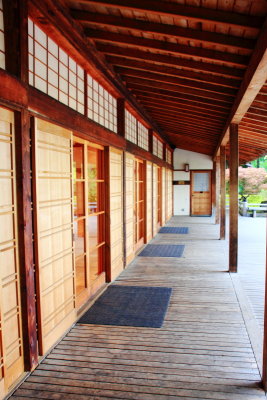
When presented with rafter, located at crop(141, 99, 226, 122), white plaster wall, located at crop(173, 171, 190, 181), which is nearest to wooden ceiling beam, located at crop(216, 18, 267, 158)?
rafter, located at crop(141, 99, 226, 122)

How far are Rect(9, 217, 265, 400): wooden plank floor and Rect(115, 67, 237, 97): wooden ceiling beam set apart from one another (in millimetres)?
2668

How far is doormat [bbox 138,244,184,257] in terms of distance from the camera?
6637 mm

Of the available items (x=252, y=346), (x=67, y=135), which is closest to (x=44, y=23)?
(x=67, y=135)

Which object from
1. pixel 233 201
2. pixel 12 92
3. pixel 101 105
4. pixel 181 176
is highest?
pixel 101 105

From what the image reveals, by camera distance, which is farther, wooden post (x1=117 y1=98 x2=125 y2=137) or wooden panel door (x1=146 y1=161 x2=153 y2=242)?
wooden panel door (x1=146 y1=161 x2=153 y2=242)

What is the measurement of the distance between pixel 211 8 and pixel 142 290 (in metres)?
3.34

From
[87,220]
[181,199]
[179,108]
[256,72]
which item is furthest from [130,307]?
[181,199]

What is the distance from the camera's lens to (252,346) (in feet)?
9.51

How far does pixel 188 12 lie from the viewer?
2.57 metres

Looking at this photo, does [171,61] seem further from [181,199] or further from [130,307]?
[181,199]

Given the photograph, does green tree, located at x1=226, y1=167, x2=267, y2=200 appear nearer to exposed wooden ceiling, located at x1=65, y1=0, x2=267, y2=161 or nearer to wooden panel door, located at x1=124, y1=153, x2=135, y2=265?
wooden panel door, located at x1=124, y1=153, x2=135, y2=265

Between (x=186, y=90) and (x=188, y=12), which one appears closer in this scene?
(x=188, y=12)

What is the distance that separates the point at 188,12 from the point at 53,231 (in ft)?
6.94

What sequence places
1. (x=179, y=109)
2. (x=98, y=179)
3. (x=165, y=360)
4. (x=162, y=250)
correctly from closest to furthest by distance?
(x=165, y=360), (x=98, y=179), (x=179, y=109), (x=162, y=250)
